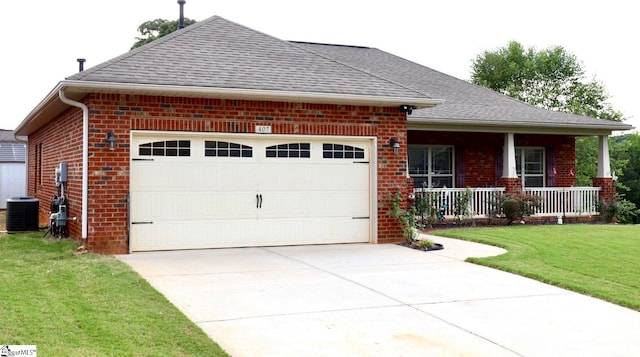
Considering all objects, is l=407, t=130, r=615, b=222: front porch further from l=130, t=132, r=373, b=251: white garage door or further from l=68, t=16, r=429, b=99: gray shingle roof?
l=68, t=16, r=429, b=99: gray shingle roof

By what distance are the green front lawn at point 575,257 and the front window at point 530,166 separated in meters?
3.51

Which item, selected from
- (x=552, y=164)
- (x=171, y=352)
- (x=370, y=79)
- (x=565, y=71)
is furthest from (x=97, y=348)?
(x=565, y=71)

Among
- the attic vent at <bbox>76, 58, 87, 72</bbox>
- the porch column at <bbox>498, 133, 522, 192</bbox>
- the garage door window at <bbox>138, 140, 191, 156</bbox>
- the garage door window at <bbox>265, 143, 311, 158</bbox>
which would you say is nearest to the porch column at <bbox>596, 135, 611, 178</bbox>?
the porch column at <bbox>498, 133, 522, 192</bbox>

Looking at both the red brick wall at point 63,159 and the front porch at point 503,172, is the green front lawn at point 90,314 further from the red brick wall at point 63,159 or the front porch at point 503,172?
the front porch at point 503,172

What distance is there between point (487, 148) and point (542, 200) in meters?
2.16

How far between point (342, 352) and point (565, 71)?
137 feet

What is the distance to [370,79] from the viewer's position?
12.4 m

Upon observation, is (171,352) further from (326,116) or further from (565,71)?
(565,71)

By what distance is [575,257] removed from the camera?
33.5 ft

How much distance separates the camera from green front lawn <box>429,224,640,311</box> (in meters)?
7.82

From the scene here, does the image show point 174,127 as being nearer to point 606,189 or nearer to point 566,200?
point 566,200

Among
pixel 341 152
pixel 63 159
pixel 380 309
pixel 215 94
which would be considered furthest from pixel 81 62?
pixel 380 309

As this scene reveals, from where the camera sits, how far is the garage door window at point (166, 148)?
10.7m

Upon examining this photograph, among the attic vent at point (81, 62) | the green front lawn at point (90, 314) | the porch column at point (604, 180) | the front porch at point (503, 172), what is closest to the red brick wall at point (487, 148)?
the front porch at point (503, 172)
